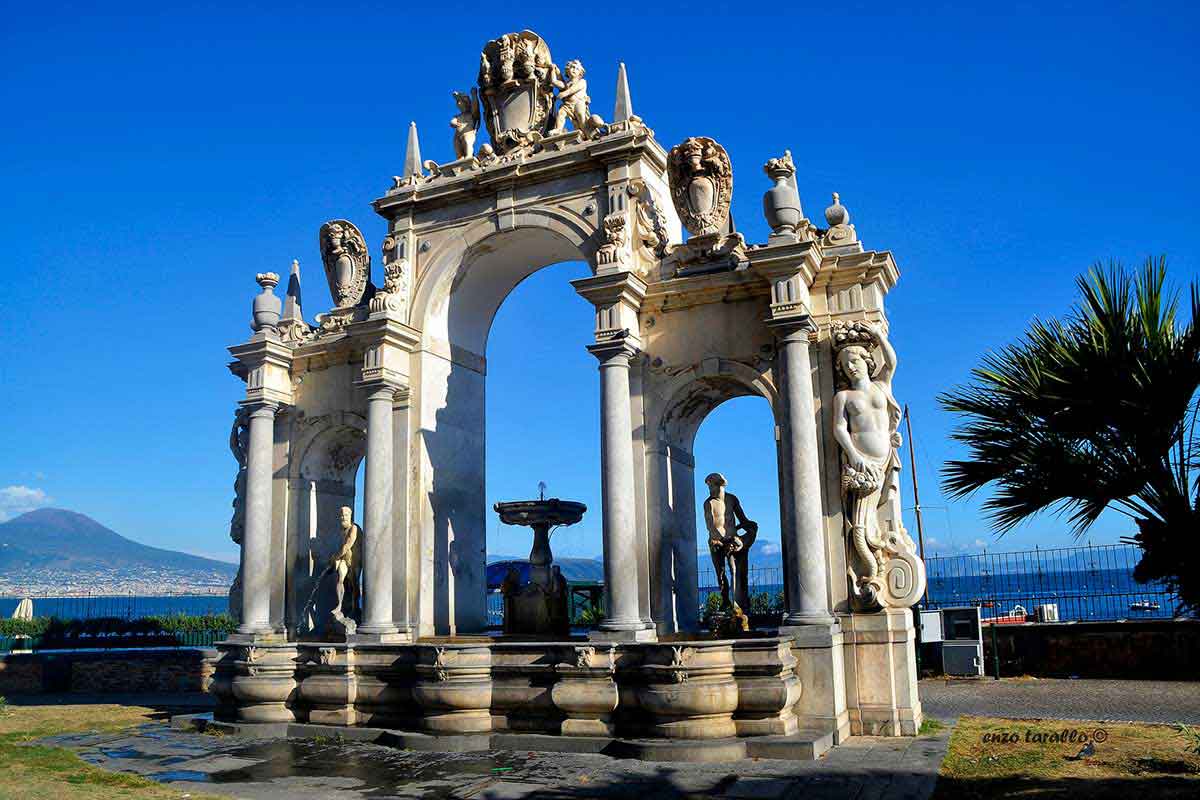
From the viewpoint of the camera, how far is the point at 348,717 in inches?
615

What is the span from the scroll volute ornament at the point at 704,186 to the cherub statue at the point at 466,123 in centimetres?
469

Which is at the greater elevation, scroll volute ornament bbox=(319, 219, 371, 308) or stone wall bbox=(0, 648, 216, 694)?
scroll volute ornament bbox=(319, 219, 371, 308)

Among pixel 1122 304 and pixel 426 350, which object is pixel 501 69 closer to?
pixel 426 350

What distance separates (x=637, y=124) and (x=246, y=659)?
11.4m

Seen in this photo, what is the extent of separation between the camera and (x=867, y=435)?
1449 centimetres

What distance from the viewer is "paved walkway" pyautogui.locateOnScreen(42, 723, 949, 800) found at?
34.8 ft

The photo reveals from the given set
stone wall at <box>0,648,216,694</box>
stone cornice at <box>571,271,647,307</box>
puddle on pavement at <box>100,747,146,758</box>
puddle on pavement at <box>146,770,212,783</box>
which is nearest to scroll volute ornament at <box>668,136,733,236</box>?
stone cornice at <box>571,271,647,307</box>

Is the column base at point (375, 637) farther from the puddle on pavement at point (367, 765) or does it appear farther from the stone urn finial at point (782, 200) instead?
the stone urn finial at point (782, 200)

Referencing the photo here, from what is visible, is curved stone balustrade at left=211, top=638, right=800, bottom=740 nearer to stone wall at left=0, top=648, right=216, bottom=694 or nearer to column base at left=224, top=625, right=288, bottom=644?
column base at left=224, top=625, right=288, bottom=644

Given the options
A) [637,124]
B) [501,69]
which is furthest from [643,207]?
[501,69]

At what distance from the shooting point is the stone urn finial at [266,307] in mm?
19672

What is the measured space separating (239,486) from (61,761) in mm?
7529

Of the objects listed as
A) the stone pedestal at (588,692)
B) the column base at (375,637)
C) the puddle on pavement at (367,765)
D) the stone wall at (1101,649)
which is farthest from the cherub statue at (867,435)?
the stone wall at (1101,649)

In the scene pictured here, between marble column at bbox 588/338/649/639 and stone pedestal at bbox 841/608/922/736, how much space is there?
3.14m
